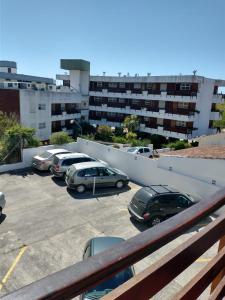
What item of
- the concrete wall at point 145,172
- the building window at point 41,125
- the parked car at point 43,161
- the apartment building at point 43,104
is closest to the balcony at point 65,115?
the apartment building at point 43,104

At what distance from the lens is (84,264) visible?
89 centimetres

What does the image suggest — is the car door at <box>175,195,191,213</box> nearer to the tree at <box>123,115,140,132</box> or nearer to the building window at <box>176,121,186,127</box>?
the building window at <box>176,121,186,127</box>

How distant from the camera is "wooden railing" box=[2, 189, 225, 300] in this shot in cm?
80

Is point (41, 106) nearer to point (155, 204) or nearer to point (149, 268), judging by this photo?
point (155, 204)

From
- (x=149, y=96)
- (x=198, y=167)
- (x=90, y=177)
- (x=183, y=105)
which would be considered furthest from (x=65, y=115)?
(x=198, y=167)

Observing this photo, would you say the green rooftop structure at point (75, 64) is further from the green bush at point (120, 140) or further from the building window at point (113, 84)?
the green bush at point (120, 140)

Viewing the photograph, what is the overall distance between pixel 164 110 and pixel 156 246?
34552 mm

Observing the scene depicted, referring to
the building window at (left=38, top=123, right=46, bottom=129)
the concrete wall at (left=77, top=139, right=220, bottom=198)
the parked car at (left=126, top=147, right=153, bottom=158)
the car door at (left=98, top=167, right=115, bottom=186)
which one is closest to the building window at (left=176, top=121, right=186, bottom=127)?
the parked car at (left=126, top=147, right=153, bottom=158)

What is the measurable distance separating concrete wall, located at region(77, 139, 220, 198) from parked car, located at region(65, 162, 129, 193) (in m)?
1.75

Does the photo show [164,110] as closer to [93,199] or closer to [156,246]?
[93,199]

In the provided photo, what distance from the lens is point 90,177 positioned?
16.4 meters

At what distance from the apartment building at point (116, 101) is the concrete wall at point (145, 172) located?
10.4m

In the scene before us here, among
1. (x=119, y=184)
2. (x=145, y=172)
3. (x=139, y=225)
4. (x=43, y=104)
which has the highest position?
(x=43, y=104)

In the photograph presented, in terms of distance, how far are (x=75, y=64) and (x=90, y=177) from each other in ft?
92.0
